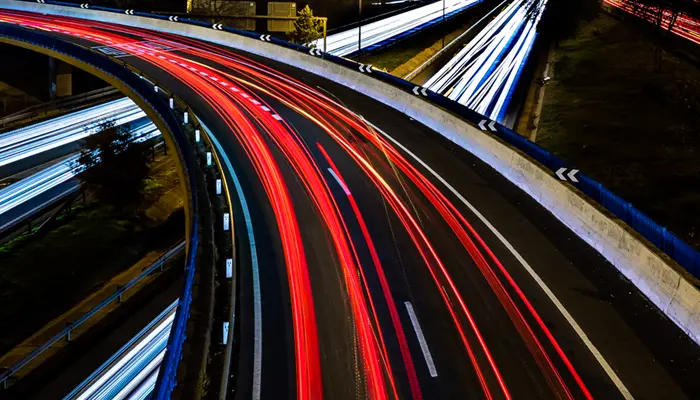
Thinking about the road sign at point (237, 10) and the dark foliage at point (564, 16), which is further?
the road sign at point (237, 10)

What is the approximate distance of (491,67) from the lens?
45.7m

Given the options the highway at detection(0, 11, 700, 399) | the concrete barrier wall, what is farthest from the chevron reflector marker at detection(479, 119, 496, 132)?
the highway at detection(0, 11, 700, 399)

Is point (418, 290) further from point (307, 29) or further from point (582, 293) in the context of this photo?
point (307, 29)

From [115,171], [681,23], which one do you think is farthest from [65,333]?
[681,23]

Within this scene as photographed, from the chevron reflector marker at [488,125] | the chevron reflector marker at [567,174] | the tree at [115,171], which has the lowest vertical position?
the tree at [115,171]

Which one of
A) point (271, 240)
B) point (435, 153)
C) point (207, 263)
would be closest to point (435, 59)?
point (435, 153)

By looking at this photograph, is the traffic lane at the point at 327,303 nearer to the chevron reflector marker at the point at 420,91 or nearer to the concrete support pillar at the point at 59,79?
the chevron reflector marker at the point at 420,91

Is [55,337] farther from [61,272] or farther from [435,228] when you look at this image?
[435,228]

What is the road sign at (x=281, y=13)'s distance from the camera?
2377 inches

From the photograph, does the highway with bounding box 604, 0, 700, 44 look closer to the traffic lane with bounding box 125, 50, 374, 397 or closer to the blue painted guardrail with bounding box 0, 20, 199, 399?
the blue painted guardrail with bounding box 0, 20, 199, 399

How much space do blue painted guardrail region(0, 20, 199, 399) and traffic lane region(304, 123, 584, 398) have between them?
4531 mm

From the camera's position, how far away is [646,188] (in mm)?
29625

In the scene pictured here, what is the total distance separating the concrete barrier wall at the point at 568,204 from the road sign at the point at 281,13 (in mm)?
23857

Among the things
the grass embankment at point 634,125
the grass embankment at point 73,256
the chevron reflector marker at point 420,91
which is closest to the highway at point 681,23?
the grass embankment at point 634,125
